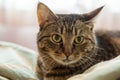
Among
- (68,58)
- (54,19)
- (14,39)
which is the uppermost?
(54,19)

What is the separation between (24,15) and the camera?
1950mm

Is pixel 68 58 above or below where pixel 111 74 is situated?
below

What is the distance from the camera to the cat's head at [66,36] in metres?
1.12

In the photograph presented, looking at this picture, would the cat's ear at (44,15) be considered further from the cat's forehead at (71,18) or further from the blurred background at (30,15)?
the blurred background at (30,15)

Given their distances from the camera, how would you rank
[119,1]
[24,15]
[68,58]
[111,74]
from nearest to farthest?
[111,74] → [68,58] → [119,1] → [24,15]

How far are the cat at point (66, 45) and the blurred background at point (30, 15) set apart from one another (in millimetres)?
605

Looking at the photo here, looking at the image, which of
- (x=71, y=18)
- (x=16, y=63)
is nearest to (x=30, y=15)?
(x=16, y=63)

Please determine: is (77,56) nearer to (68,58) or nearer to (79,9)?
(68,58)

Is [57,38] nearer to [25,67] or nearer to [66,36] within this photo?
[66,36]

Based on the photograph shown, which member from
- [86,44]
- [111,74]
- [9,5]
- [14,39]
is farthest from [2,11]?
[111,74]

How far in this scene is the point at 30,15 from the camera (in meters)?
1.95

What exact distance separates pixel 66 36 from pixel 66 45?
0.04 meters

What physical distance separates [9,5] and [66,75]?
957mm

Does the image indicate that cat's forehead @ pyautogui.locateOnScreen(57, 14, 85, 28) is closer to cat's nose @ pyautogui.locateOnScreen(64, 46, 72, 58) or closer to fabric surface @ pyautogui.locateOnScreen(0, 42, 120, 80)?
cat's nose @ pyautogui.locateOnScreen(64, 46, 72, 58)
